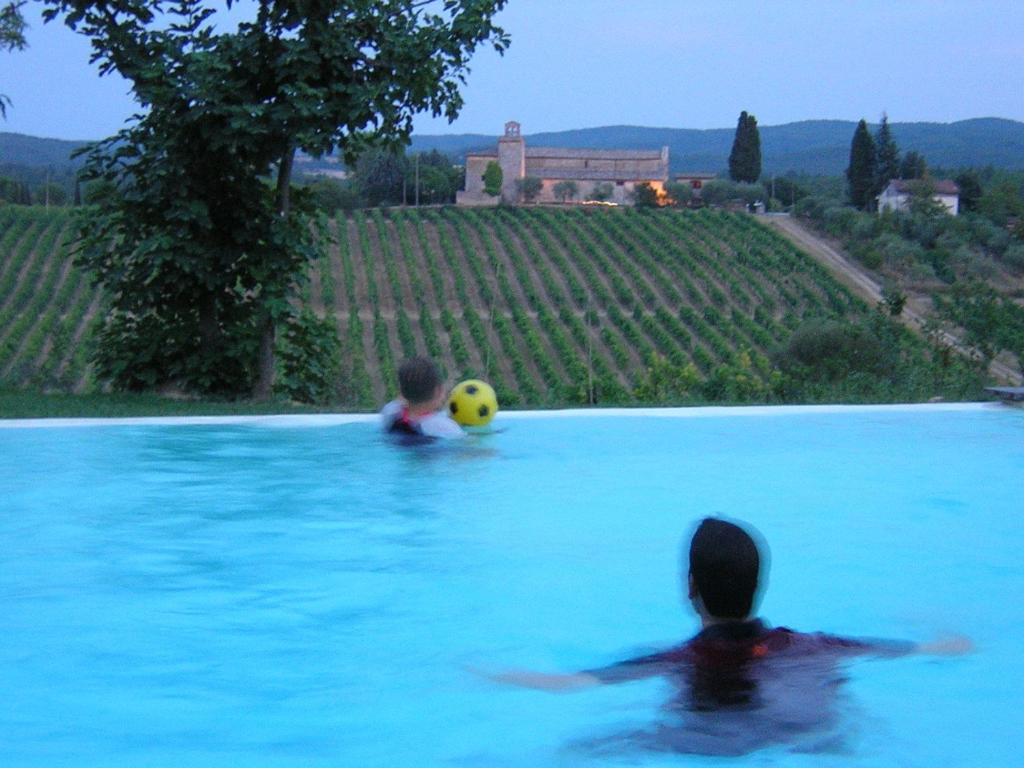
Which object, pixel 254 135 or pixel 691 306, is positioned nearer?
pixel 254 135

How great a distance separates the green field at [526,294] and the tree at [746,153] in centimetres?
2852

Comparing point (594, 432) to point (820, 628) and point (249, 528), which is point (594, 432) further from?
point (820, 628)

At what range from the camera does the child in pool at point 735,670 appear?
9.71 feet

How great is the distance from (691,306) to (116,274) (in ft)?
97.7

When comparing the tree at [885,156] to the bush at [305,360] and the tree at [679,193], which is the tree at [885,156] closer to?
the tree at [679,193]

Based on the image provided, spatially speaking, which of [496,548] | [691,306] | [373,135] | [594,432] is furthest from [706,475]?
[691,306]

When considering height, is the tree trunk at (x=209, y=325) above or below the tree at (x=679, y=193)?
below

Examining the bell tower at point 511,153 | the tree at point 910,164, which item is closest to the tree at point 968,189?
the tree at point 910,164

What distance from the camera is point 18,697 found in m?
3.53

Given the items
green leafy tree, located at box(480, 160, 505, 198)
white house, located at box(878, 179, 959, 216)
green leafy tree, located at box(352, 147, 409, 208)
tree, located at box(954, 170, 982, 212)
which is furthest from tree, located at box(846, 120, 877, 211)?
green leafy tree, located at box(352, 147, 409, 208)

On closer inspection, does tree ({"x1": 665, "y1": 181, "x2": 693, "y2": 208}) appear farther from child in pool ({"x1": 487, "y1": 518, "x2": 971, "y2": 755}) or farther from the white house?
child in pool ({"x1": 487, "y1": 518, "x2": 971, "y2": 755})

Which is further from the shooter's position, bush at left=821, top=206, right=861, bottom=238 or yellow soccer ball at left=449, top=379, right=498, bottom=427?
bush at left=821, top=206, right=861, bottom=238

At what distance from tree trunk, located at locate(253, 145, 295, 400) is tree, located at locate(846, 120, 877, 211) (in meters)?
66.9

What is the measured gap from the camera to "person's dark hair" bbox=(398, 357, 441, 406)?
6660mm
